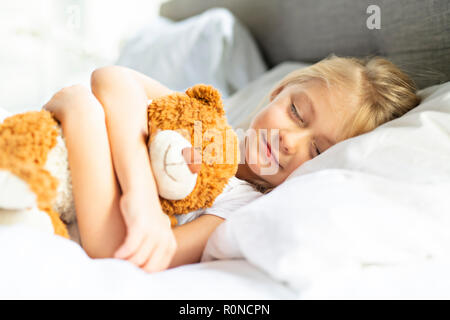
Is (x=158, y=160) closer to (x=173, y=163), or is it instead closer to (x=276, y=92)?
(x=173, y=163)

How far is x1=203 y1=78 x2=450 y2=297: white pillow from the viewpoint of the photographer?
0.49m

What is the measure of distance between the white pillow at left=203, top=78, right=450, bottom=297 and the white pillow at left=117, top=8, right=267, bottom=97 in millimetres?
1108

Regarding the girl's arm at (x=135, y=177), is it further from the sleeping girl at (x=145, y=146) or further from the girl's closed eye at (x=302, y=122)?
the girl's closed eye at (x=302, y=122)

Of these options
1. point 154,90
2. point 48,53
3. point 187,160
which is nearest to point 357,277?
point 187,160

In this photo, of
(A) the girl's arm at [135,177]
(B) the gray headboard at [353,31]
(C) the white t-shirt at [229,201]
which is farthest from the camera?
(B) the gray headboard at [353,31]

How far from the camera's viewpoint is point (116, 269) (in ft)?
1.69

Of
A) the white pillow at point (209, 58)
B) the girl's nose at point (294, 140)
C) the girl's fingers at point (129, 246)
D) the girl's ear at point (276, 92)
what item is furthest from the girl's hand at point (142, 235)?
the white pillow at point (209, 58)

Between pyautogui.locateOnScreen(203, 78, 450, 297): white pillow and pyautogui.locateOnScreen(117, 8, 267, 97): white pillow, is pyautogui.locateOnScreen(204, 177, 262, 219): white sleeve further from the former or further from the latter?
pyautogui.locateOnScreen(117, 8, 267, 97): white pillow

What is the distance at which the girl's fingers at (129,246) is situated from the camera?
1.80 feet

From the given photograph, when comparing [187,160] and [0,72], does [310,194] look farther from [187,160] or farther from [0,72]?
[0,72]

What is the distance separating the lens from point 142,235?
56 centimetres

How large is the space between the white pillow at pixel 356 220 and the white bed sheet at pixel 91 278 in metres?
0.03
